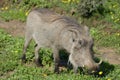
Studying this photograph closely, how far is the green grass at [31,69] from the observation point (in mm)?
6796

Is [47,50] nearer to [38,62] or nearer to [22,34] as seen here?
[38,62]

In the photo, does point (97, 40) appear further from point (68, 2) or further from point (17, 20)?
point (17, 20)

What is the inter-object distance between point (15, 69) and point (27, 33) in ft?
2.78

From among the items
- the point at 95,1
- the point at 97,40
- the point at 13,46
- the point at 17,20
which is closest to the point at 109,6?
the point at 95,1

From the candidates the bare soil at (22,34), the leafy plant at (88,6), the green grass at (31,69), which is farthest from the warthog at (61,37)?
the leafy plant at (88,6)

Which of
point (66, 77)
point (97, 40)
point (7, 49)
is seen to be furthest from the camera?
point (97, 40)

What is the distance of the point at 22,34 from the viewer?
9688 mm

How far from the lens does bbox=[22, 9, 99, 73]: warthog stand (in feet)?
21.1

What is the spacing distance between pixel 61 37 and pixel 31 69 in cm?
91

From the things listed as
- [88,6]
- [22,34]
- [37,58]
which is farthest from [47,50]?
[88,6]

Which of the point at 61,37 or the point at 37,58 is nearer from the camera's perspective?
the point at 61,37

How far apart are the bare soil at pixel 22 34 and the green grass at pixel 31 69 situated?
542 mm

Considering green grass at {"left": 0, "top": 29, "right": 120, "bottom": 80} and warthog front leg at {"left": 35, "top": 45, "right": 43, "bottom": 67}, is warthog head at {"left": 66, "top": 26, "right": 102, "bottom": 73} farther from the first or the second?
warthog front leg at {"left": 35, "top": 45, "right": 43, "bottom": 67}

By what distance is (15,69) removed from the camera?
7.30 m
